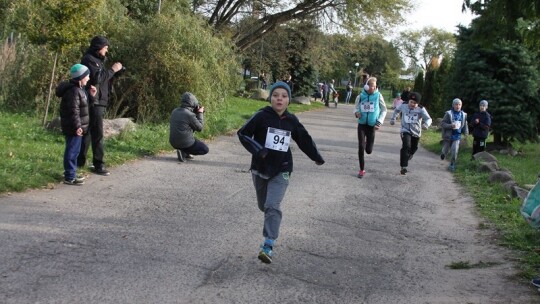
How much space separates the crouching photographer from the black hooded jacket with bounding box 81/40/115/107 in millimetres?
1962

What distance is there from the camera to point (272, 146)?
6.16 metres

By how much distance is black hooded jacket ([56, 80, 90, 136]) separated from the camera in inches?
330

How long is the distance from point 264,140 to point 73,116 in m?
3.45

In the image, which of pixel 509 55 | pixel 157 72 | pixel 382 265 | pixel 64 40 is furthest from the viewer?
pixel 509 55

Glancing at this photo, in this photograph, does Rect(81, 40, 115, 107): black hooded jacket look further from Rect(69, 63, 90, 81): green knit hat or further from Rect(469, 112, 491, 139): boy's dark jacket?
Rect(469, 112, 491, 139): boy's dark jacket

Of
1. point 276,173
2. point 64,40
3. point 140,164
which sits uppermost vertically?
point 64,40

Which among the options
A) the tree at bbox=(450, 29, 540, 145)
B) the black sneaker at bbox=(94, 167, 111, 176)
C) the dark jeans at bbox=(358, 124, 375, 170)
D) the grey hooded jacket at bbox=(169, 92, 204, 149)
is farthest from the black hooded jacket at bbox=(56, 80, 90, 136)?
the tree at bbox=(450, 29, 540, 145)

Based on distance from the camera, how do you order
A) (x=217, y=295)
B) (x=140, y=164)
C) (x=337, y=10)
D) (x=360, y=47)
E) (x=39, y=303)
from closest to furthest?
1. (x=39, y=303)
2. (x=217, y=295)
3. (x=140, y=164)
4. (x=337, y=10)
5. (x=360, y=47)

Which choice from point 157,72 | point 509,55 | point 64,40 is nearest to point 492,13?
point 64,40

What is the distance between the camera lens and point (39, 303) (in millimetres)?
4242

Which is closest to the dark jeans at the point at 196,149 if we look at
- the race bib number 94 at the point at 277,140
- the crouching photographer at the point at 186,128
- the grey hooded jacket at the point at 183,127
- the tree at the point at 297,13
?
the crouching photographer at the point at 186,128

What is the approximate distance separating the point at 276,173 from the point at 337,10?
28.6 metres

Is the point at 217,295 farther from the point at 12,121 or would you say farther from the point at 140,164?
the point at 12,121

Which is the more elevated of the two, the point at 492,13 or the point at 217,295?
the point at 492,13
